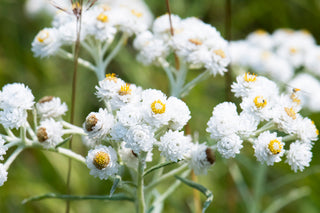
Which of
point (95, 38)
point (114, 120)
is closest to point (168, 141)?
point (114, 120)

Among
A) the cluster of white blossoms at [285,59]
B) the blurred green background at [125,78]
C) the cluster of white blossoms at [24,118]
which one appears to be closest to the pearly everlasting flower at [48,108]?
the cluster of white blossoms at [24,118]

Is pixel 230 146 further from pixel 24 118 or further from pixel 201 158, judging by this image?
pixel 24 118

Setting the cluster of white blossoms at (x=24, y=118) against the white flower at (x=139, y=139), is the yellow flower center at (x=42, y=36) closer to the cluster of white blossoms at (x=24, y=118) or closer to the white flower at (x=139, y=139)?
the cluster of white blossoms at (x=24, y=118)

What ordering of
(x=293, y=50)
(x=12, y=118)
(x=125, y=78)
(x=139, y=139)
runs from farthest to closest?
(x=125, y=78) → (x=293, y=50) → (x=12, y=118) → (x=139, y=139)

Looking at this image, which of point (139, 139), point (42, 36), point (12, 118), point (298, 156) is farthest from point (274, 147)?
point (42, 36)

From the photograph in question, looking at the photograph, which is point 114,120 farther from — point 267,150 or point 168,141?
point 267,150

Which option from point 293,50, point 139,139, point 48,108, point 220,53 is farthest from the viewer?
point 293,50

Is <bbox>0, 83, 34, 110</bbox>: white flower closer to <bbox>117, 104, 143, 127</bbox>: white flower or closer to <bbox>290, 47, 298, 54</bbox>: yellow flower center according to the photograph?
<bbox>117, 104, 143, 127</bbox>: white flower
